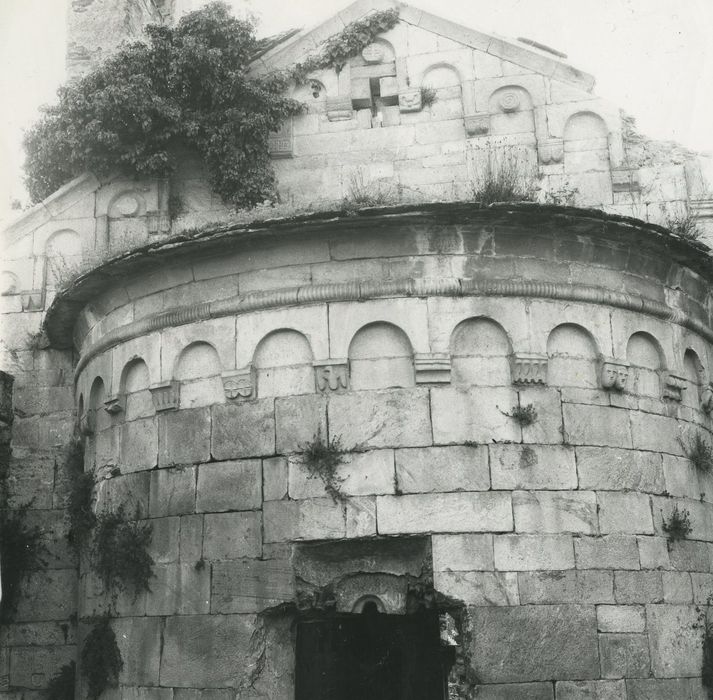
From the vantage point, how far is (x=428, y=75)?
39.7ft

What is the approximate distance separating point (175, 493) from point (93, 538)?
4.60ft

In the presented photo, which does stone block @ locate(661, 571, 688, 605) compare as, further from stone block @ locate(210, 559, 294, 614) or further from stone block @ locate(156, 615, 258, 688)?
stone block @ locate(156, 615, 258, 688)

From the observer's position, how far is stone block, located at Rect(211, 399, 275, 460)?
26.0 feet

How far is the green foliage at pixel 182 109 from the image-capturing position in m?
11.7

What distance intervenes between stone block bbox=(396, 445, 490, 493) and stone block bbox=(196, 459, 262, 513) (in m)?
1.26

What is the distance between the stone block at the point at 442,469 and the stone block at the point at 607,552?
952 mm

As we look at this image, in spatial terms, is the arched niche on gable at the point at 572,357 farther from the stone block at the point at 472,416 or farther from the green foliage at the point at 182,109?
the green foliage at the point at 182,109

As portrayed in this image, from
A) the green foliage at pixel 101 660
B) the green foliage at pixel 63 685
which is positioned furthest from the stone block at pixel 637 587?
the green foliage at pixel 63 685

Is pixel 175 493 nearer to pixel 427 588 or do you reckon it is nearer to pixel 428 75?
pixel 427 588

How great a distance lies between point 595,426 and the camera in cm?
793

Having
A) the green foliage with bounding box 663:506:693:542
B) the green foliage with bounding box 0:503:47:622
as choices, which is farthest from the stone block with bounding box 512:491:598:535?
the green foliage with bounding box 0:503:47:622

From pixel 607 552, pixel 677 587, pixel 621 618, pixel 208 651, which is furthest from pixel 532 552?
pixel 208 651

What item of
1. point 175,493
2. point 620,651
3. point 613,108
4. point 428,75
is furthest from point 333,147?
point 620,651

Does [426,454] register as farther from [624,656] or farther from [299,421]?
[624,656]
